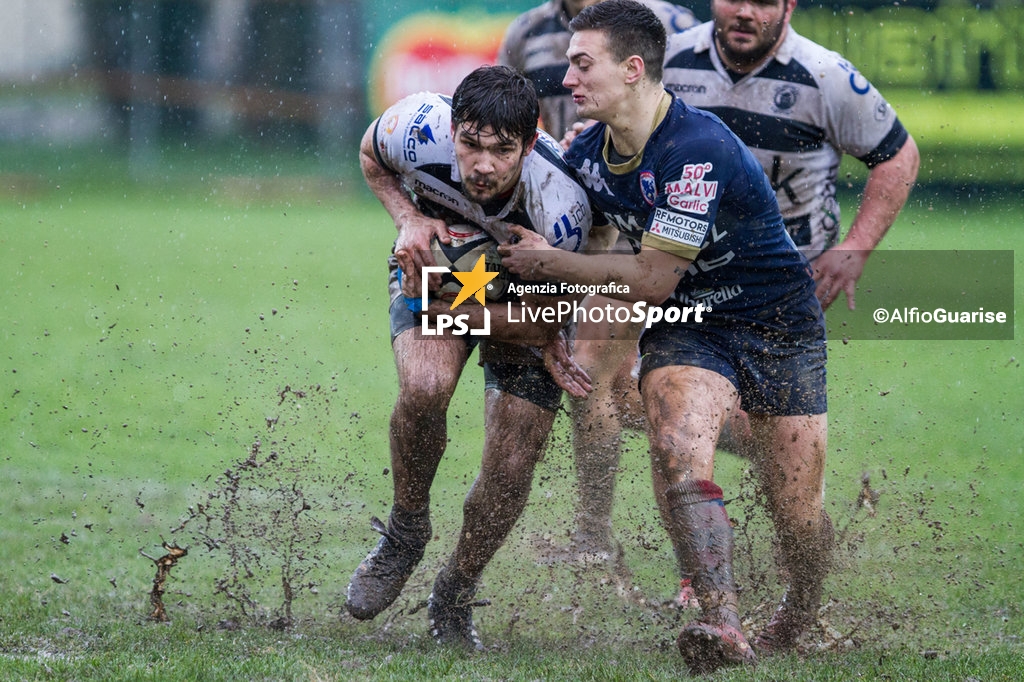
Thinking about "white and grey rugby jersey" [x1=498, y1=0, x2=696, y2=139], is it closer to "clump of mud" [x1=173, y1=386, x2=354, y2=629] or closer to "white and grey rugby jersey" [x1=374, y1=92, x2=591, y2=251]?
"white and grey rugby jersey" [x1=374, y1=92, x2=591, y2=251]

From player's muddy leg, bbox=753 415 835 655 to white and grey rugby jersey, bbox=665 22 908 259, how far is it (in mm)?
1319

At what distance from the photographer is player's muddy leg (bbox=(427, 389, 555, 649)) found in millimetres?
4625

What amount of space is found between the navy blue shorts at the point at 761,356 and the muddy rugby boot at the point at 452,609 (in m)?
1.14

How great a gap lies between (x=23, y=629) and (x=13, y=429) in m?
3.63

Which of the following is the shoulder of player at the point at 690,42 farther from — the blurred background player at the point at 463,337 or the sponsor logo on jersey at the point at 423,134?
the sponsor logo on jersey at the point at 423,134

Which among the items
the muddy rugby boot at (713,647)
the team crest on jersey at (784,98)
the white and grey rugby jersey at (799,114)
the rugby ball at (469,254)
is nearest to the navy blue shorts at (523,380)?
the rugby ball at (469,254)

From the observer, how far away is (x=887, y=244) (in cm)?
1166

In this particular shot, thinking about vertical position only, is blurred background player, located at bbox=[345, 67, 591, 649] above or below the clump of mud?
above

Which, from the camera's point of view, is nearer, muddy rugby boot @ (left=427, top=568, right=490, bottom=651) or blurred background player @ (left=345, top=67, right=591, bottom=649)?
blurred background player @ (left=345, top=67, right=591, bottom=649)

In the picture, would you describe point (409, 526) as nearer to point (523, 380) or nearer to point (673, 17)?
point (523, 380)

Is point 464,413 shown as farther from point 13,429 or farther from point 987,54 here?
point 987,54

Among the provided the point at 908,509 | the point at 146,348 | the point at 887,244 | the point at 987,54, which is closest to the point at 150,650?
the point at 908,509

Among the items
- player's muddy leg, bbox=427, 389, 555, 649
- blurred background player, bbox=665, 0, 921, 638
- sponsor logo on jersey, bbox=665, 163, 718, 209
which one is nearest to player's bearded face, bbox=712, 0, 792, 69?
blurred background player, bbox=665, 0, 921, 638

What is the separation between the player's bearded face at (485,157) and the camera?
4156 millimetres
